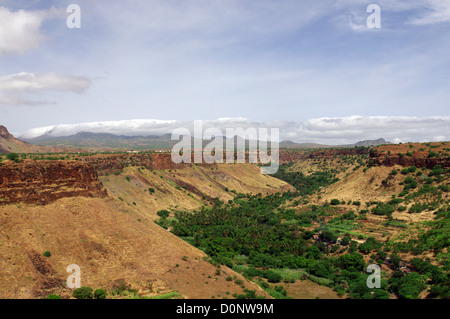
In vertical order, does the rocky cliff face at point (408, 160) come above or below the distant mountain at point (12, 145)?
below

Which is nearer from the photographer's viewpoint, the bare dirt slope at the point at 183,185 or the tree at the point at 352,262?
the tree at the point at 352,262

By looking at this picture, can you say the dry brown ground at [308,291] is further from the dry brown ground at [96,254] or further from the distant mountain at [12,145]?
the distant mountain at [12,145]

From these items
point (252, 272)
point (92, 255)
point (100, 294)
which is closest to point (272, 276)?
point (252, 272)

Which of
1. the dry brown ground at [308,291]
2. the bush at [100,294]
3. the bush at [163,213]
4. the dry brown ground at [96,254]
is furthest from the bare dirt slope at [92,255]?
the bush at [163,213]

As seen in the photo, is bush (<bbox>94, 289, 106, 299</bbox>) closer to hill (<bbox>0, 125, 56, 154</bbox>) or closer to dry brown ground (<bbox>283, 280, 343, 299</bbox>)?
dry brown ground (<bbox>283, 280, 343, 299</bbox>)
